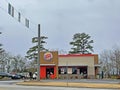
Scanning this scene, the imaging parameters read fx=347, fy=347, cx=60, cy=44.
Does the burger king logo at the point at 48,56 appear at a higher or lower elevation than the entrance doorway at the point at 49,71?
higher

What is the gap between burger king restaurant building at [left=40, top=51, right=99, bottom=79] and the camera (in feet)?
233

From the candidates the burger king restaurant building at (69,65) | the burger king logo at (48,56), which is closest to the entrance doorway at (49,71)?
the burger king restaurant building at (69,65)

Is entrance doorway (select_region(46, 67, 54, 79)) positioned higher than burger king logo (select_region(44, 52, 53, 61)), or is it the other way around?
burger king logo (select_region(44, 52, 53, 61))

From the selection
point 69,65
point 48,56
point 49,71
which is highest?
point 48,56

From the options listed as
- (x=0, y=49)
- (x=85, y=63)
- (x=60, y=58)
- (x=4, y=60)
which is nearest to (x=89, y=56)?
(x=85, y=63)

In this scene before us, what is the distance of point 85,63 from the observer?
70.9 meters

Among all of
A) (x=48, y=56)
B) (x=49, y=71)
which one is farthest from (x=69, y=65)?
(x=48, y=56)

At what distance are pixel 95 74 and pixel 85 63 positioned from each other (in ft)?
11.4

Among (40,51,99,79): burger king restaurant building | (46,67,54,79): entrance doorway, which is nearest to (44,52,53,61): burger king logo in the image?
(40,51,99,79): burger king restaurant building

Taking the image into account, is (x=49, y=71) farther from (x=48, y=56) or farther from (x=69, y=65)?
(x=69, y=65)

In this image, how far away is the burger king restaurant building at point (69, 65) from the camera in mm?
70938

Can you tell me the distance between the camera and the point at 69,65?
71.2m

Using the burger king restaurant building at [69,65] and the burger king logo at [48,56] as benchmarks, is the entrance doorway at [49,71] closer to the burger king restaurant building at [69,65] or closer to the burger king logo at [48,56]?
the burger king restaurant building at [69,65]

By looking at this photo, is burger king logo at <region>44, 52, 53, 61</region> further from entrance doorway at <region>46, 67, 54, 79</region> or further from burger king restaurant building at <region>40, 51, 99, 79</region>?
entrance doorway at <region>46, 67, 54, 79</region>
